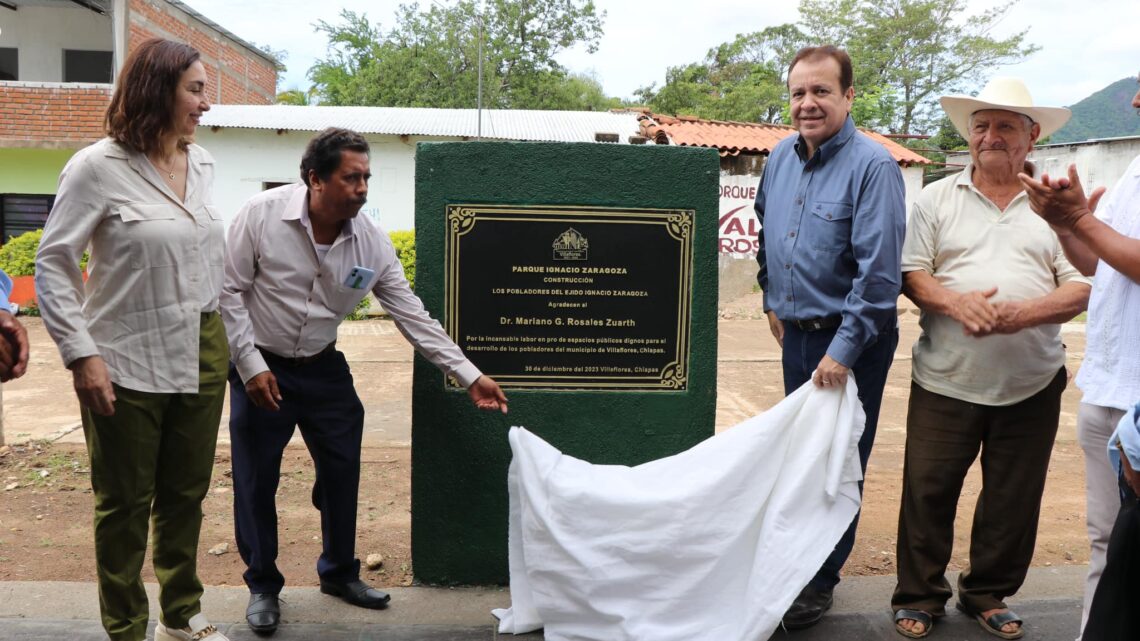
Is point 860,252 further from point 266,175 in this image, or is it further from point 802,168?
point 266,175

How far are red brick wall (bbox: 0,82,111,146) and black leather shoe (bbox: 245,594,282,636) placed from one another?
51.9 ft

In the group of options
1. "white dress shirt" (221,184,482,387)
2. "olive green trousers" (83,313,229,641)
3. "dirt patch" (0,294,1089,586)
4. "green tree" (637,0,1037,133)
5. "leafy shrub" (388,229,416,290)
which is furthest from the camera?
"green tree" (637,0,1037,133)

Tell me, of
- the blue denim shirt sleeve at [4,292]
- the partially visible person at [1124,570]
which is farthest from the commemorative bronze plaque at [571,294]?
the partially visible person at [1124,570]

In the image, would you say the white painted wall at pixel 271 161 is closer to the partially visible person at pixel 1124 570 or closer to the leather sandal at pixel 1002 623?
the leather sandal at pixel 1002 623

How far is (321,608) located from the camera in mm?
3369

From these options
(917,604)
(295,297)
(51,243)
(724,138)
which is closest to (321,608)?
(295,297)

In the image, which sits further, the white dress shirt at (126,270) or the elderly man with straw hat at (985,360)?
the elderly man with straw hat at (985,360)

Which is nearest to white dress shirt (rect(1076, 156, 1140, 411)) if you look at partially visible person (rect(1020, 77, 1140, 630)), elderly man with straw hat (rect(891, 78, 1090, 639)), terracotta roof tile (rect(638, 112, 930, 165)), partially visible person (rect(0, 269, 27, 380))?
partially visible person (rect(1020, 77, 1140, 630))

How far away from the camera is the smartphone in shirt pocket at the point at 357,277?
3.18 metres

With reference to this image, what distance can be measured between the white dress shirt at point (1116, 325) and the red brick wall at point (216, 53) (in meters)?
17.7

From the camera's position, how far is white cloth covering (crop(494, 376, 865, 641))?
118 inches

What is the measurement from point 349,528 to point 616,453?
3.40ft

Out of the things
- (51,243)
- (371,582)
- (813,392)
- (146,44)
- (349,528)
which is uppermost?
(146,44)

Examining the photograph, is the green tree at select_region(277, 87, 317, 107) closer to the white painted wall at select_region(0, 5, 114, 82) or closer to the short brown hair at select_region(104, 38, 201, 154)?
the white painted wall at select_region(0, 5, 114, 82)
